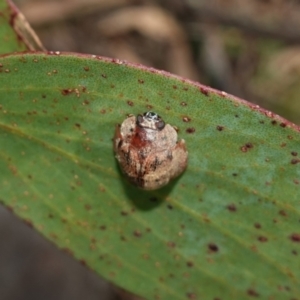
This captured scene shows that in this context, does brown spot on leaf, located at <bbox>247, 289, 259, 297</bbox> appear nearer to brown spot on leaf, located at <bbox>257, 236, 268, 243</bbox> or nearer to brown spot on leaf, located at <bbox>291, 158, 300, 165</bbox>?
brown spot on leaf, located at <bbox>257, 236, 268, 243</bbox>

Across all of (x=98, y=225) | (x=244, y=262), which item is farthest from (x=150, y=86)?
(x=244, y=262)

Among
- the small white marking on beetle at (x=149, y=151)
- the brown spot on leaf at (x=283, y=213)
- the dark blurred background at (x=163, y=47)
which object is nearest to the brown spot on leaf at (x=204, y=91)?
the small white marking on beetle at (x=149, y=151)

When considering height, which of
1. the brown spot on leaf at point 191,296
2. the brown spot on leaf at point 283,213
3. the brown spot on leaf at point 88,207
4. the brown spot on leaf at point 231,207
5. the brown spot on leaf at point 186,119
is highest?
the brown spot on leaf at point 283,213

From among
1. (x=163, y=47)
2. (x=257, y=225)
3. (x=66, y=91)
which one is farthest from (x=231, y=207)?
(x=163, y=47)

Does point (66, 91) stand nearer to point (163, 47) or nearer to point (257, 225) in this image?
point (257, 225)

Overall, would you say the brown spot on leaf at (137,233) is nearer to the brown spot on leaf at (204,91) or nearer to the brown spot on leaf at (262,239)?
the brown spot on leaf at (262,239)

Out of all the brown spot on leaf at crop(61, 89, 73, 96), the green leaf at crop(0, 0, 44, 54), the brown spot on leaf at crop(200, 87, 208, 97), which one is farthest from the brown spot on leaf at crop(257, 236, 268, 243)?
the green leaf at crop(0, 0, 44, 54)
